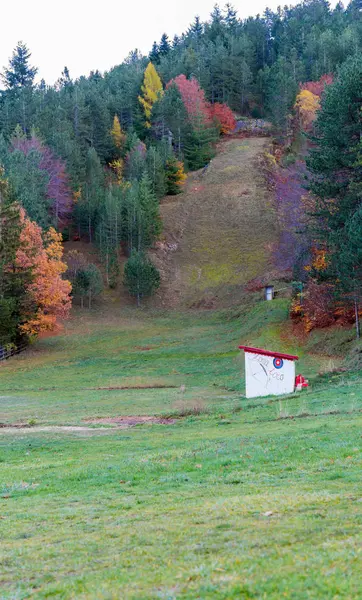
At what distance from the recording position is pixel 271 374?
100 ft

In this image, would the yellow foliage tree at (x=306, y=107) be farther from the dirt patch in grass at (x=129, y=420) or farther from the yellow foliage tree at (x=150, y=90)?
the dirt patch in grass at (x=129, y=420)

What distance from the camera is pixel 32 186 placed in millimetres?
73625

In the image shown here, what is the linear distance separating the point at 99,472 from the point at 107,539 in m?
5.98

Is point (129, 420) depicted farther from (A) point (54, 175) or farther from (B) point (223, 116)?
(B) point (223, 116)

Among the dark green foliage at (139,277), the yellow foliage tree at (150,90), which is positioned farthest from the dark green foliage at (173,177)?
the dark green foliage at (139,277)

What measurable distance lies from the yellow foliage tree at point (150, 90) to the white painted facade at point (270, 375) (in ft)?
288

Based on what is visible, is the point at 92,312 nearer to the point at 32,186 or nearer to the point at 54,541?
the point at 32,186

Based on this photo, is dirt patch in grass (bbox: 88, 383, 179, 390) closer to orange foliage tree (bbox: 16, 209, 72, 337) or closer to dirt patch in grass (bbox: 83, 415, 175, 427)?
dirt patch in grass (bbox: 83, 415, 175, 427)

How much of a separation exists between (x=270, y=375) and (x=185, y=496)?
20144mm

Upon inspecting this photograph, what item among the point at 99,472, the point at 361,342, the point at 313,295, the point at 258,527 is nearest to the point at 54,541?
the point at 258,527

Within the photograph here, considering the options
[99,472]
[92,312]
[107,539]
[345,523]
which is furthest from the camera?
[92,312]

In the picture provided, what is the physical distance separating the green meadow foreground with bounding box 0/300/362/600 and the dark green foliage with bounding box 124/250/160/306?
4106 centimetres

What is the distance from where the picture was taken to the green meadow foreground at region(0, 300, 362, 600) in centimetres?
620

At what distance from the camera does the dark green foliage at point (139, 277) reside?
74.5 meters
